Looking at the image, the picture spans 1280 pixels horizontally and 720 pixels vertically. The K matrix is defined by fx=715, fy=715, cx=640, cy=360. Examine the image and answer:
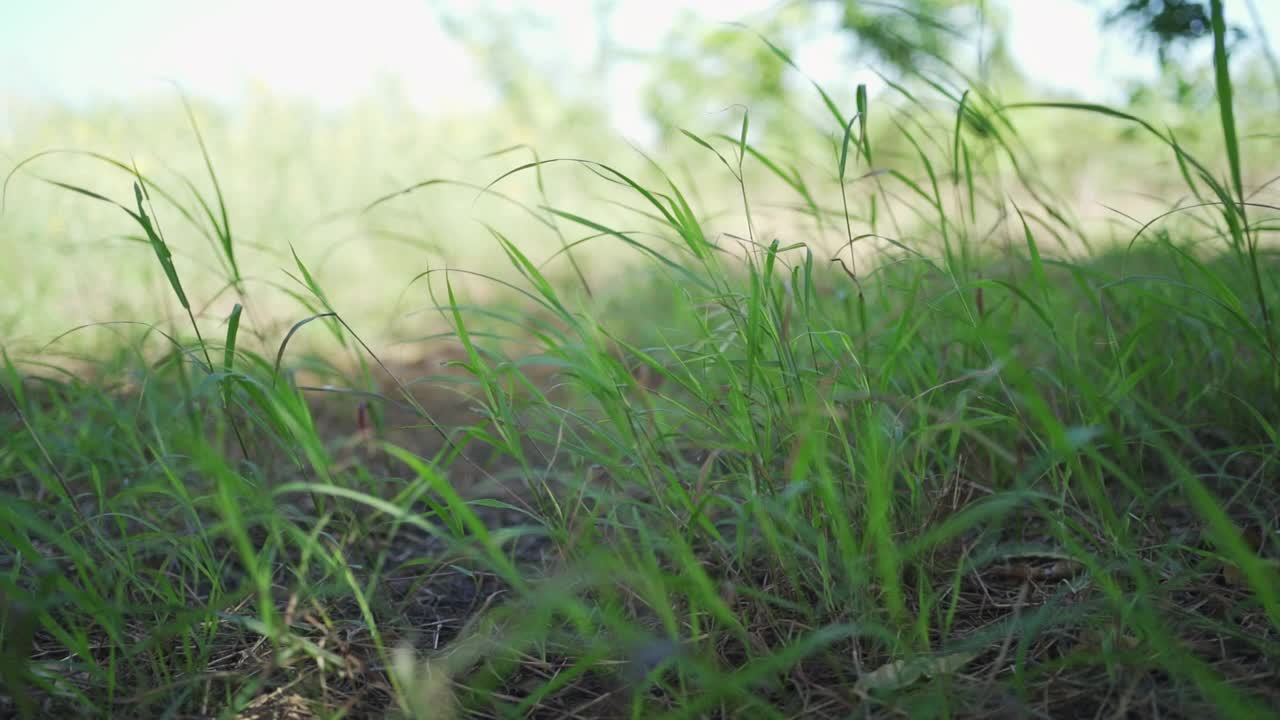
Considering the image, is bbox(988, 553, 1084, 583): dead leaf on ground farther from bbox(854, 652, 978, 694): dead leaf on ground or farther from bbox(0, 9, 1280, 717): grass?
bbox(854, 652, 978, 694): dead leaf on ground

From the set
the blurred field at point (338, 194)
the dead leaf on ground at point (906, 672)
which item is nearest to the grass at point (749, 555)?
the dead leaf on ground at point (906, 672)

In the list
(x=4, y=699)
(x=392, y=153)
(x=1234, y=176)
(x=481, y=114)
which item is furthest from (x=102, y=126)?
(x=1234, y=176)

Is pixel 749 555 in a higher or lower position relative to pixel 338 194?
lower

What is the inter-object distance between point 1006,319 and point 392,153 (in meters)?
4.85

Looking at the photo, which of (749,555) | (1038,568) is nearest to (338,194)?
(749,555)

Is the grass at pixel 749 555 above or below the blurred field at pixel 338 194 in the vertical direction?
below

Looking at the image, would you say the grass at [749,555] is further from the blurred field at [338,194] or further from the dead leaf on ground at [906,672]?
the blurred field at [338,194]

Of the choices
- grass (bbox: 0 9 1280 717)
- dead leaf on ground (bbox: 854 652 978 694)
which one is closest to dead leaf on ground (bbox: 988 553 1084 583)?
grass (bbox: 0 9 1280 717)

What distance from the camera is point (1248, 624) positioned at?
76 cm

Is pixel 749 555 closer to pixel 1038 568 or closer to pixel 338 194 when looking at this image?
pixel 1038 568

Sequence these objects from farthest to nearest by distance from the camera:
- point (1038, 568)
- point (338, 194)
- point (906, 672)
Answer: point (338, 194) → point (1038, 568) → point (906, 672)

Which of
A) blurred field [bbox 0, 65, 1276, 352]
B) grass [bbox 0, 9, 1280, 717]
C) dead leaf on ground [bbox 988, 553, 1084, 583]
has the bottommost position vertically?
dead leaf on ground [bbox 988, 553, 1084, 583]

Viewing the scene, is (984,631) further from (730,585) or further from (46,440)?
(46,440)

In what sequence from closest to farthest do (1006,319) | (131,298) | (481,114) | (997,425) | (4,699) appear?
(4,699), (997,425), (1006,319), (131,298), (481,114)
